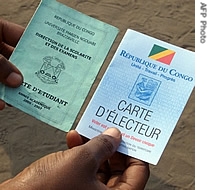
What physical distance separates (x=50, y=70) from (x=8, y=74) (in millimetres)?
122

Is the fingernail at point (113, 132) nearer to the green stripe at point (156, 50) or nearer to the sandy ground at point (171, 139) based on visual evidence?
the green stripe at point (156, 50)

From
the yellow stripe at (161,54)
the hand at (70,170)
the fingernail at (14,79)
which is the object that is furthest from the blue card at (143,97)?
the fingernail at (14,79)

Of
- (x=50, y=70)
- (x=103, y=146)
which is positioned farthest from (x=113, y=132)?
(x=50, y=70)

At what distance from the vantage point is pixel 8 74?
4.21 feet

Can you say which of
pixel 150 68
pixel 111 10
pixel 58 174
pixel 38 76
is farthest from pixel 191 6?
pixel 58 174

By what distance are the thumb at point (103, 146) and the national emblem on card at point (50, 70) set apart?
240 millimetres

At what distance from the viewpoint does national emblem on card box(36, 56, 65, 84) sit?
4.33ft

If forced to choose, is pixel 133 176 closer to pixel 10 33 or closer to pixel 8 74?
pixel 8 74

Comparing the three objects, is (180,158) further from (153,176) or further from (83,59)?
(83,59)

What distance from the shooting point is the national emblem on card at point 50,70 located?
52.0 inches

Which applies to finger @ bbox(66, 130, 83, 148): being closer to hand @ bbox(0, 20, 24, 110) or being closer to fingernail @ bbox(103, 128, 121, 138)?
fingernail @ bbox(103, 128, 121, 138)

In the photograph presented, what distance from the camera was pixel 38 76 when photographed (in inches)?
52.2

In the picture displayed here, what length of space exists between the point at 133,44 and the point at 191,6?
0.83m

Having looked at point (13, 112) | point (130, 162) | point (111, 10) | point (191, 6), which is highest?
point (191, 6)
